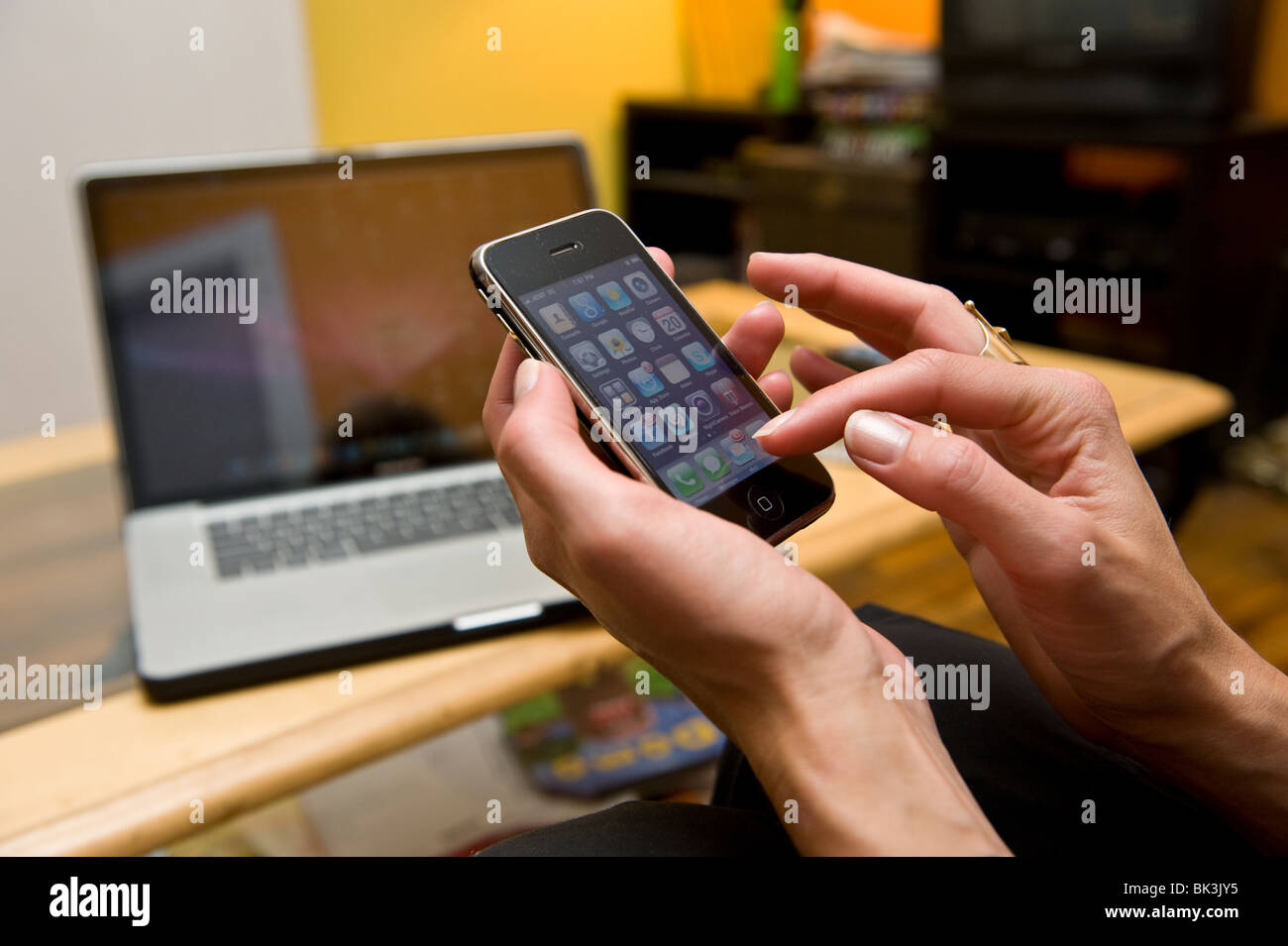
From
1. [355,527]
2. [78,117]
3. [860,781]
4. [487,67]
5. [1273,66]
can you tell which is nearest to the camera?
[860,781]

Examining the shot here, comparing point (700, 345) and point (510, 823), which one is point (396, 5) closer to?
point (510, 823)

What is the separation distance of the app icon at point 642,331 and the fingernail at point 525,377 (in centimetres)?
8

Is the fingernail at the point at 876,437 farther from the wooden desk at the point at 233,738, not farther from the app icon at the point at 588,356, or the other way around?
the wooden desk at the point at 233,738

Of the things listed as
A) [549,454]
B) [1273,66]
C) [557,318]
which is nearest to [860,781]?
[549,454]

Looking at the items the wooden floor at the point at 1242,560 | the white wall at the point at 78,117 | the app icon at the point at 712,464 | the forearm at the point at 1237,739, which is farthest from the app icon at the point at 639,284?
the white wall at the point at 78,117

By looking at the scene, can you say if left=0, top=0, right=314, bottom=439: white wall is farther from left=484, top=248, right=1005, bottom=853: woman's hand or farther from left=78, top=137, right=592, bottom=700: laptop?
left=484, top=248, right=1005, bottom=853: woman's hand

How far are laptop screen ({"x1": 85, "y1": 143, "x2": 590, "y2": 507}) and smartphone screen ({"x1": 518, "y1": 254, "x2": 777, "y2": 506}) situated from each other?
35cm

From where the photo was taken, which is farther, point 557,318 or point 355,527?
point 355,527

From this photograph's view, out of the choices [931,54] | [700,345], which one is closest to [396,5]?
[931,54]

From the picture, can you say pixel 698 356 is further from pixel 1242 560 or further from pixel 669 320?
pixel 1242 560

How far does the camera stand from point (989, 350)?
1.81 ft

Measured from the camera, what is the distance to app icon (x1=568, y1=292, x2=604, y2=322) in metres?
0.54

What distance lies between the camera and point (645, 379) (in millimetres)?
535

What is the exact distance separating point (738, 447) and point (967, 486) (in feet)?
0.48
